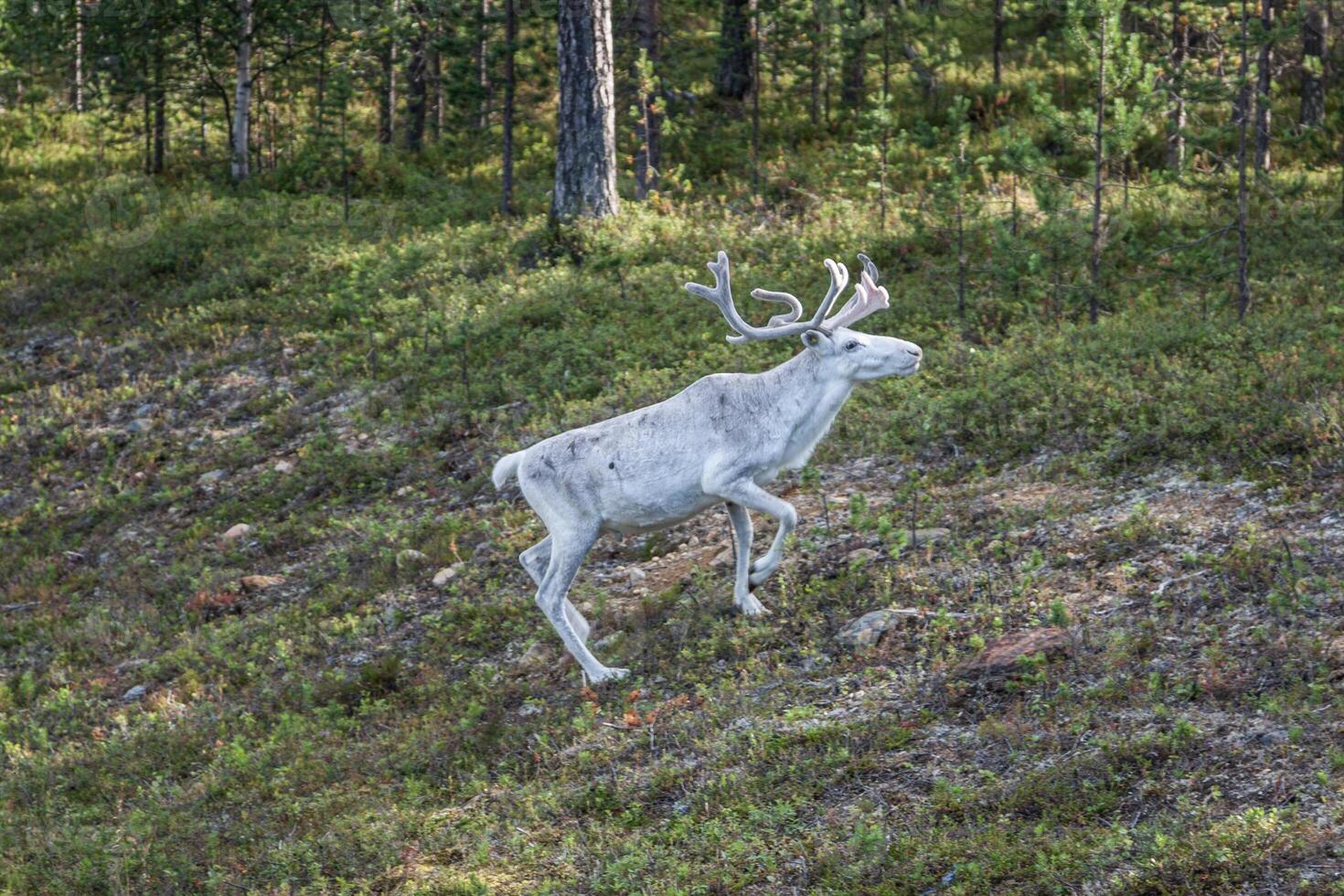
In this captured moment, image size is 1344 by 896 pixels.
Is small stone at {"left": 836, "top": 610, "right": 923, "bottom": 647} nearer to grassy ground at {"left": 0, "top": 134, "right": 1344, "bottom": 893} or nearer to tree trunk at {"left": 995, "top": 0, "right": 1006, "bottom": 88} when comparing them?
grassy ground at {"left": 0, "top": 134, "right": 1344, "bottom": 893}

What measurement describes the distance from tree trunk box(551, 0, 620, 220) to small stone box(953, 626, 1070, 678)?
12.0 m

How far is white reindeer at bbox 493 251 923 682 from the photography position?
9227 millimetres

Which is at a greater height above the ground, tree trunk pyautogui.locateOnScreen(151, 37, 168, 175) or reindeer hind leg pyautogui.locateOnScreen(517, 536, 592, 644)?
tree trunk pyautogui.locateOnScreen(151, 37, 168, 175)

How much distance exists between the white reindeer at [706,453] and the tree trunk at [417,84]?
55.0 feet

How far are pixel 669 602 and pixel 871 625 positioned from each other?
1.75 metres

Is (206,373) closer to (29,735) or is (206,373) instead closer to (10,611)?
(10,611)

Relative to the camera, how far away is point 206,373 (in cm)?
1725

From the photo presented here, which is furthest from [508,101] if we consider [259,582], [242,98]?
[259,582]

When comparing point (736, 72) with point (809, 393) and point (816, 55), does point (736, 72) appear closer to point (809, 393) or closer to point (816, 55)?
point (816, 55)

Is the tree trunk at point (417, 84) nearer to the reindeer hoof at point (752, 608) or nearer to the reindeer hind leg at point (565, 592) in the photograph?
the reindeer hind leg at point (565, 592)

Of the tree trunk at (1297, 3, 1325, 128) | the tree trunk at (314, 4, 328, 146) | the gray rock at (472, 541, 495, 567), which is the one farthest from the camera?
the tree trunk at (314, 4, 328, 146)

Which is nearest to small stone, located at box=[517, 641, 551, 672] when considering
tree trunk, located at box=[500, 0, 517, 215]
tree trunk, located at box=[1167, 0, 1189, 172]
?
tree trunk, located at box=[500, 0, 517, 215]

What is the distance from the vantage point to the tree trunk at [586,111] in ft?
62.2

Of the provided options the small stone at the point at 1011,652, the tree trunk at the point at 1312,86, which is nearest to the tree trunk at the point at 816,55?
the tree trunk at the point at 1312,86
